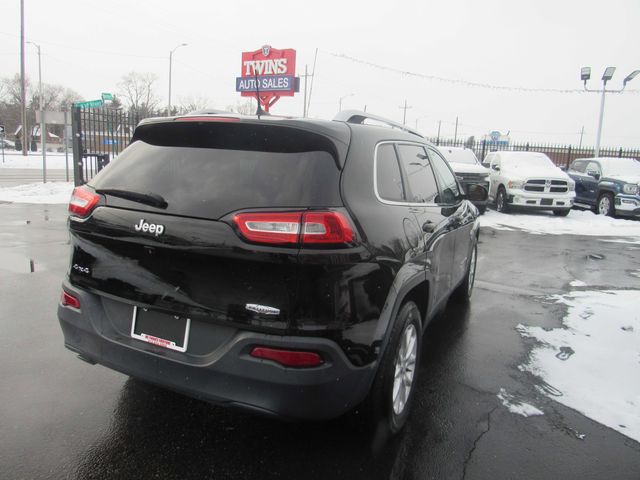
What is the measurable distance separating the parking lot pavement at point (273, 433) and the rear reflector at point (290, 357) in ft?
2.34

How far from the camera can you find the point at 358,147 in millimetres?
2623

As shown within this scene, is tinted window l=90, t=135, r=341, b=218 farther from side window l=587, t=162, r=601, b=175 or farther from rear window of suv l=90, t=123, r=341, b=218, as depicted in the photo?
side window l=587, t=162, r=601, b=175

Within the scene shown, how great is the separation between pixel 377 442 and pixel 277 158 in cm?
166

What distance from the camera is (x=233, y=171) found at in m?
2.40

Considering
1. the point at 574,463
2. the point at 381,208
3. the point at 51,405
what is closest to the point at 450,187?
the point at 381,208

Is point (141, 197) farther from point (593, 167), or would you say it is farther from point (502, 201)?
point (593, 167)

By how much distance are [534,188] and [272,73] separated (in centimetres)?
1736

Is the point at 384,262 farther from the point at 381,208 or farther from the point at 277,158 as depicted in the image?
the point at 277,158

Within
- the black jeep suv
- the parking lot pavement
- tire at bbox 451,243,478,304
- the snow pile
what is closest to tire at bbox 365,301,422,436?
the black jeep suv

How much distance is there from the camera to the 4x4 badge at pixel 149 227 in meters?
2.36

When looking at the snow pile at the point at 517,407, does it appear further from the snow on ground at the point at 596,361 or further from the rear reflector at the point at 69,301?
the rear reflector at the point at 69,301

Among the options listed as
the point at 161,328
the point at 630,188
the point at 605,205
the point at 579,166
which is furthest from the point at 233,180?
the point at 579,166

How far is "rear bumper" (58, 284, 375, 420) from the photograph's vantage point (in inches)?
85.2

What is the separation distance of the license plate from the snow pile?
225 centimetres
